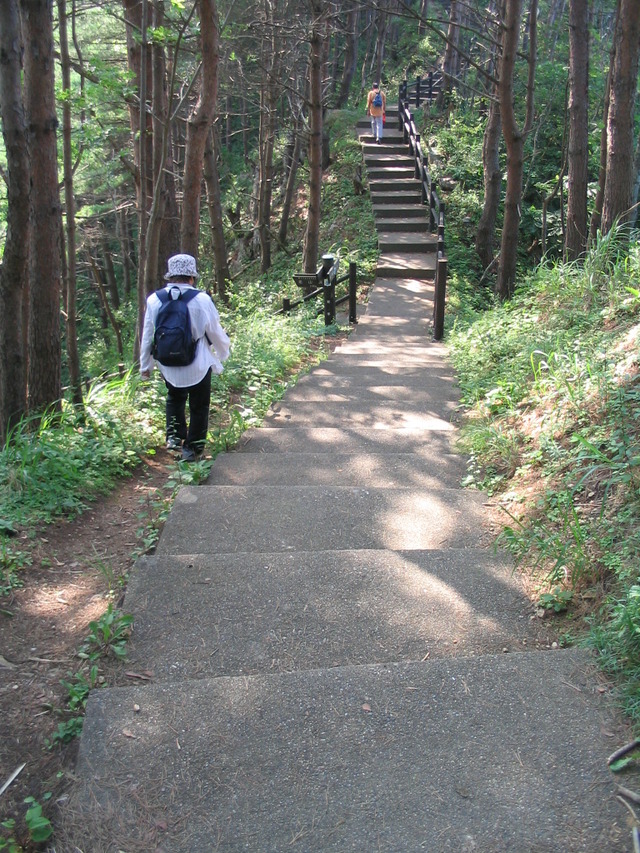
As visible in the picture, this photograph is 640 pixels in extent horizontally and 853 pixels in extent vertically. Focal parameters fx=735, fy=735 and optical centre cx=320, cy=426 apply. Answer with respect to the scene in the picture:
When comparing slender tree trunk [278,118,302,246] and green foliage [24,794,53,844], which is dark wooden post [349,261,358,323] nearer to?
slender tree trunk [278,118,302,246]

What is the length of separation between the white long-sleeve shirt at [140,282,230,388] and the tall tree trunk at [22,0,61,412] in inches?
43.1

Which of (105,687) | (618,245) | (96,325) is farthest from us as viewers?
(96,325)

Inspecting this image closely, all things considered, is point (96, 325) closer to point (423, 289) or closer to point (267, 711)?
point (423, 289)

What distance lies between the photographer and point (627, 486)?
133 inches

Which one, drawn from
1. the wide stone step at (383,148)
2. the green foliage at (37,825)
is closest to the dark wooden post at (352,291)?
the wide stone step at (383,148)

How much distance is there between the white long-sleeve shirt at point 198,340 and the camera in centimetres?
542

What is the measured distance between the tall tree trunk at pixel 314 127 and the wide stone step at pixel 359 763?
42.8ft

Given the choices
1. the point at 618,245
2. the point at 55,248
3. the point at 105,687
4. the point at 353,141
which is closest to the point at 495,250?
the point at 353,141

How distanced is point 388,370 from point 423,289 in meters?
8.12

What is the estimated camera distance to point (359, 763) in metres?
2.14

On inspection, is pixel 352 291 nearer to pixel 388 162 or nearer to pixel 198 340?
pixel 198 340

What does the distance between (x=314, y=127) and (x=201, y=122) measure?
674cm

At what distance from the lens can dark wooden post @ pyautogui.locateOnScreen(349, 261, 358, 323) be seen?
13438 millimetres

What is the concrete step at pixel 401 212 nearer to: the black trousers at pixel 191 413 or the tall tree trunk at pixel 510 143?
the tall tree trunk at pixel 510 143
